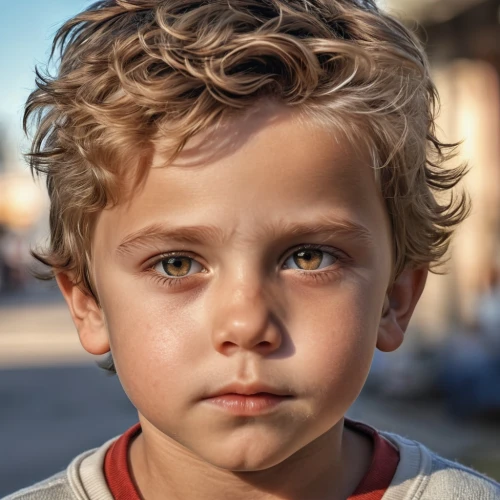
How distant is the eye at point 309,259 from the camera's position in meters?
1.69

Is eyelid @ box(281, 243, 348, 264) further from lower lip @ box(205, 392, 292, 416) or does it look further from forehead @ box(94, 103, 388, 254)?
lower lip @ box(205, 392, 292, 416)

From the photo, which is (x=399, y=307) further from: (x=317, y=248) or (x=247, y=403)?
(x=247, y=403)

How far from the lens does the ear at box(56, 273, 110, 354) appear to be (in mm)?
1968

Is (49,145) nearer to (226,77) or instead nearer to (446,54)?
(226,77)

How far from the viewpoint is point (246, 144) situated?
1.63 metres

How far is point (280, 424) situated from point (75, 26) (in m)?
1.04

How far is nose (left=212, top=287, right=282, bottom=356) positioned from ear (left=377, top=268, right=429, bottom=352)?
43cm

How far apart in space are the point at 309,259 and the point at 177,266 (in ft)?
0.84

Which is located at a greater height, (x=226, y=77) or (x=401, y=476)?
(x=226, y=77)

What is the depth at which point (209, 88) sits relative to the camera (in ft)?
5.44

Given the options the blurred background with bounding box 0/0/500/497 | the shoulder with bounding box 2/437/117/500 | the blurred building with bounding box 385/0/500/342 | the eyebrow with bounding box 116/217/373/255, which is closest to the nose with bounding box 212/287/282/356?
the eyebrow with bounding box 116/217/373/255

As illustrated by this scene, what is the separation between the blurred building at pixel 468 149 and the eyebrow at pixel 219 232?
824 centimetres

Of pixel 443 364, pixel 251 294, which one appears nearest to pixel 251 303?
pixel 251 294


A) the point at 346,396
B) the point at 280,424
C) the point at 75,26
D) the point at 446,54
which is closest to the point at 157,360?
the point at 280,424
